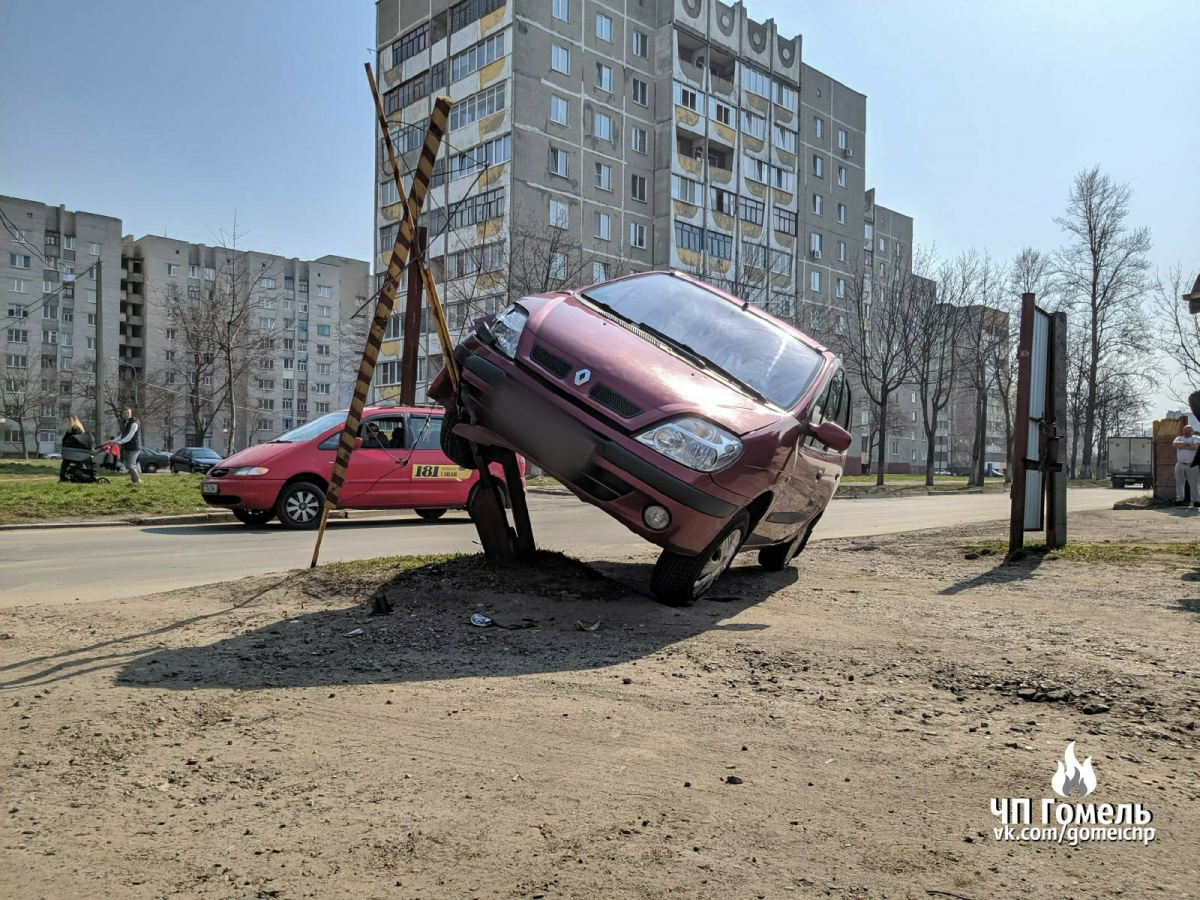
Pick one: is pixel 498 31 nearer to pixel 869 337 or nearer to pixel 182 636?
pixel 869 337

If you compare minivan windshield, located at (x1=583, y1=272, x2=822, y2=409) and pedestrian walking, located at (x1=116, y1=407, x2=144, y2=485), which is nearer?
minivan windshield, located at (x1=583, y1=272, x2=822, y2=409)

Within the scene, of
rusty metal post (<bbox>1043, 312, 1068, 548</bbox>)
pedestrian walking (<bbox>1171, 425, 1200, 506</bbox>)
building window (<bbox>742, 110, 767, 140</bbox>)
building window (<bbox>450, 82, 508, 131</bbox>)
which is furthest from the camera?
building window (<bbox>742, 110, 767, 140</bbox>)

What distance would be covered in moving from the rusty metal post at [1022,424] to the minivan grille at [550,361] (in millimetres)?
6321

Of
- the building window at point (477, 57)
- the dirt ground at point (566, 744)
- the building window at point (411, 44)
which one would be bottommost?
the dirt ground at point (566, 744)

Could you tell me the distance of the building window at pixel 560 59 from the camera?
5288 cm

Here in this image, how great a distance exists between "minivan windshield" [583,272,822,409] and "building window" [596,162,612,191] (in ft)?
166

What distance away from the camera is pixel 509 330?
5.90m

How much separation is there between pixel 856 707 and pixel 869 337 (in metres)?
48.2

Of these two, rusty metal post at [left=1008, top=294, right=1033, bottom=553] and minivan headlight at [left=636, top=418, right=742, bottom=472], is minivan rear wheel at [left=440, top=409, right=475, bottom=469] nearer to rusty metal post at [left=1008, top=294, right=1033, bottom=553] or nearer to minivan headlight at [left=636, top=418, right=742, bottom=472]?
minivan headlight at [left=636, top=418, right=742, bottom=472]

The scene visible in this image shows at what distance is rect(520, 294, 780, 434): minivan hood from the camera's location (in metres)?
5.31

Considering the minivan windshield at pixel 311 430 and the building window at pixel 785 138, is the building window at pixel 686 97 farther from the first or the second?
the minivan windshield at pixel 311 430

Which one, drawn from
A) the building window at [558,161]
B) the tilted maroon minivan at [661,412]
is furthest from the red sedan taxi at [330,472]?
the building window at [558,161]

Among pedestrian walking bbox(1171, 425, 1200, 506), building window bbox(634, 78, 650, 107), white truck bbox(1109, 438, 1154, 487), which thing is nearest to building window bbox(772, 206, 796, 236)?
building window bbox(634, 78, 650, 107)

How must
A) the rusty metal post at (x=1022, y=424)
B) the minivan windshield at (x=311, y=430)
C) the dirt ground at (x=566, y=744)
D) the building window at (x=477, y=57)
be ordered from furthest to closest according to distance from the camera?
the building window at (x=477, y=57), the minivan windshield at (x=311, y=430), the rusty metal post at (x=1022, y=424), the dirt ground at (x=566, y=744)
